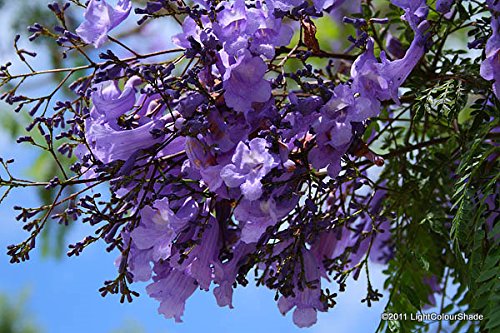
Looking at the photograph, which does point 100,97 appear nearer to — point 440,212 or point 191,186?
point 191,186

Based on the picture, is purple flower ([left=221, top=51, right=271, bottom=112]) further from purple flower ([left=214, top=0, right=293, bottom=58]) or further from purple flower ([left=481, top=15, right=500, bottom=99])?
purple flower ([left=481, top=15, right=500, bottom=99])

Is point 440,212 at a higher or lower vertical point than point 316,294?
higher

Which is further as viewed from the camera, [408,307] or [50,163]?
[50,163]

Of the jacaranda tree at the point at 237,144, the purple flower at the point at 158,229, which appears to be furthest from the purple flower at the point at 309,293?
the purple flower at the point at 158,229

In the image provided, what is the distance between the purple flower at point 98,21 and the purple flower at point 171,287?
0.18 meters

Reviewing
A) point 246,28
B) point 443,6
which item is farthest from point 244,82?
point 443,6

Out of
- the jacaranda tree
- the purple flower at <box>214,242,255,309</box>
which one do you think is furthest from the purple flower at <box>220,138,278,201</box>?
the purple flower at <box>214,242,255,309</box>

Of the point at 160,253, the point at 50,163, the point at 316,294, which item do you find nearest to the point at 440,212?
the point at 316,294

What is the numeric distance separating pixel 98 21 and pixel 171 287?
213 millimetres

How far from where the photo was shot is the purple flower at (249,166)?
517 mm

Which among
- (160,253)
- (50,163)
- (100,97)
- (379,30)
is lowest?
(160,253)

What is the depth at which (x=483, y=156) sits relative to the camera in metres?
0.58

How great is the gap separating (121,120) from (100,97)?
0.08ft

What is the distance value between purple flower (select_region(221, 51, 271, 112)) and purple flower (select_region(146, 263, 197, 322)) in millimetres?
153
